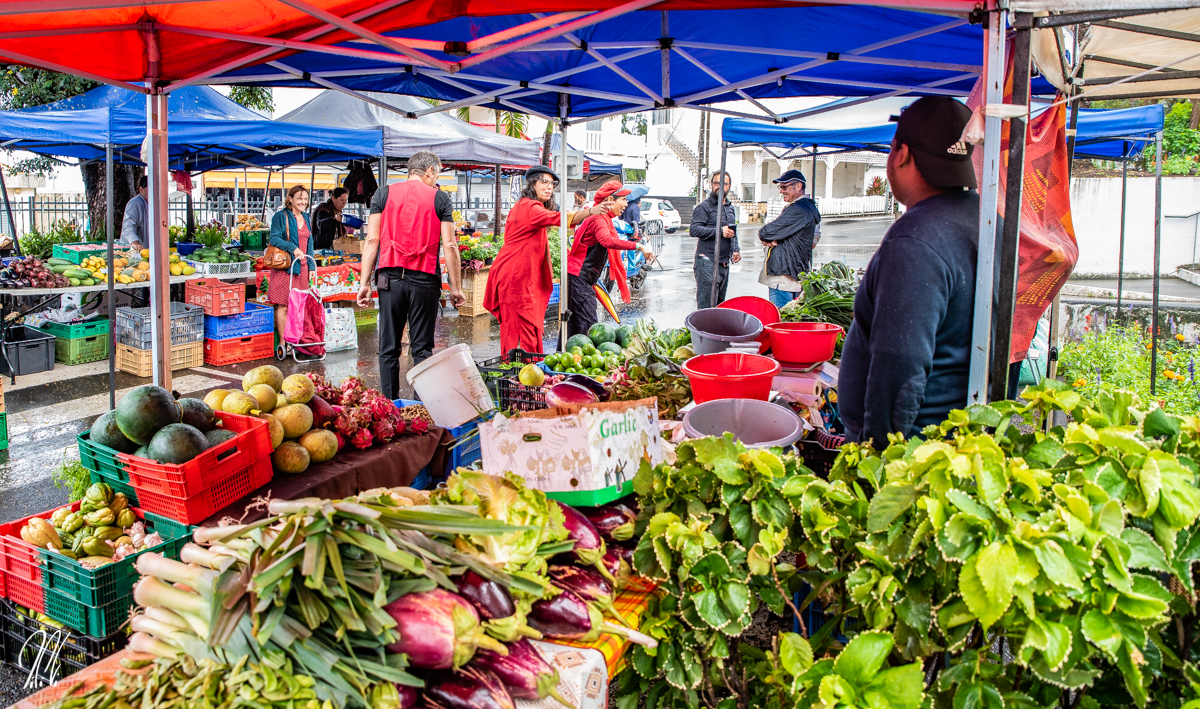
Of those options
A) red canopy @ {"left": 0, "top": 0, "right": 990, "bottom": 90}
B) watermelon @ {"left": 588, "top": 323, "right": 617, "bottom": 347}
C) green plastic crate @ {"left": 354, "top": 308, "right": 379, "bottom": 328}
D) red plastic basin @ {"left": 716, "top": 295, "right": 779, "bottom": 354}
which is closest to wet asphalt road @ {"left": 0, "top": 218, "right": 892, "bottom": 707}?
green plastic crate @ {"left": 354, "top": 308, "right": 379, "bottom": 328}

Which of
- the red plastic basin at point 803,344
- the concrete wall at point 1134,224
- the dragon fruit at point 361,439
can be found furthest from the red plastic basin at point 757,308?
the concrete wall at point 1134,224

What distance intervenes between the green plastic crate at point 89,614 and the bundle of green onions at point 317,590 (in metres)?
1.18

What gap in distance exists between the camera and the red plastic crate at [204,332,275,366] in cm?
866

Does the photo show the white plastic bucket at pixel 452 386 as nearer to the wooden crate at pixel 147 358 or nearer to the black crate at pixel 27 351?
the wooden crate at pixel 147 358

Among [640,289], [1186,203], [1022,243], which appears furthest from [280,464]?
[1186,203]

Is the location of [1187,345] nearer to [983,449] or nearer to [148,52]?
[983,449]

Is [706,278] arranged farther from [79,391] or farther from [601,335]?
[79,391]

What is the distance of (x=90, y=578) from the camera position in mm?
2662

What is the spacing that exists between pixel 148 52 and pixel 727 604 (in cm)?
376

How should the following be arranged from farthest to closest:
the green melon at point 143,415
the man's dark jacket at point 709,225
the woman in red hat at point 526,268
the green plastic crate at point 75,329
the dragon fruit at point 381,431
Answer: the man's dark jacket at point 709,225
the green plastic crate at point 75,329
the woman in red hat at point 526,268
the dragon fruit at point 381,431
the green melon at point 143,415

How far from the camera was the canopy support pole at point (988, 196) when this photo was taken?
227 cm

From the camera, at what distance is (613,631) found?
6.37ft

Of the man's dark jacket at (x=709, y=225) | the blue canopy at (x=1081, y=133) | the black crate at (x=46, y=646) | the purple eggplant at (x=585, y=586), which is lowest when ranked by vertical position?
the black crate at (x=46, y=646)

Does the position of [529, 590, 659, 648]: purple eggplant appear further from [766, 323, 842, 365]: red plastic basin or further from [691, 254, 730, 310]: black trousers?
[691, 254, 730, 310]: black trousers
